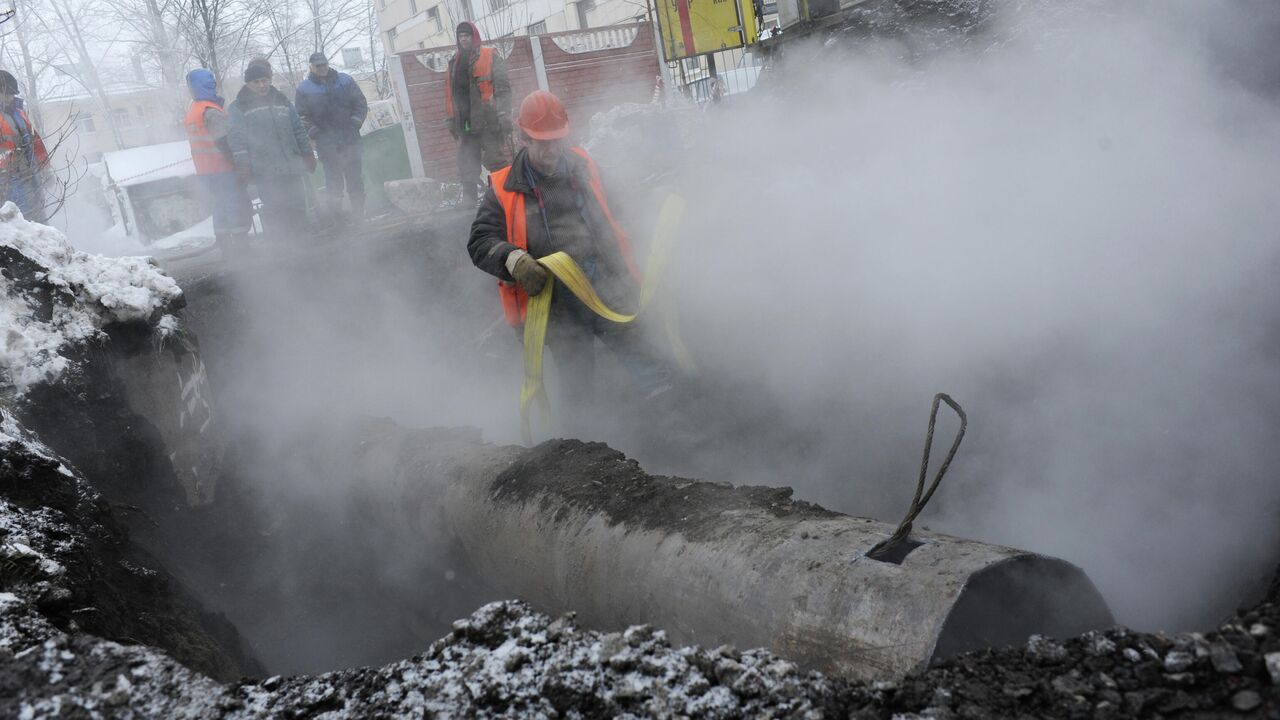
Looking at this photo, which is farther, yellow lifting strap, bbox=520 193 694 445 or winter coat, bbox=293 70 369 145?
winter coat, bbox=293 70 369 145

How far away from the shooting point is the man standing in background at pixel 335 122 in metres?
8.93

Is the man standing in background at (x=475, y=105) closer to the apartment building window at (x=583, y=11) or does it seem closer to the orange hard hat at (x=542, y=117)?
the orange hard hat at (x=542, y=117)

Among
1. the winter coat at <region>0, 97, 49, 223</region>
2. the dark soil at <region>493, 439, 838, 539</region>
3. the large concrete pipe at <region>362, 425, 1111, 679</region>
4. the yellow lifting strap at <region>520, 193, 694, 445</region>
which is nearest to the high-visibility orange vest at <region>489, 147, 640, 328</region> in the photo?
the yellow lifting strap at <region>520, 193, 694, 445</region>

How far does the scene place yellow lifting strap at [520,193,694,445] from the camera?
447cm

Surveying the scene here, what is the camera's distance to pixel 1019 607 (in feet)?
7.02

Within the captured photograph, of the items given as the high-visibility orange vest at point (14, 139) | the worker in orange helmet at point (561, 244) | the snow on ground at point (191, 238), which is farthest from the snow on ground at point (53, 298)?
the snow on ground at point (191, 238)

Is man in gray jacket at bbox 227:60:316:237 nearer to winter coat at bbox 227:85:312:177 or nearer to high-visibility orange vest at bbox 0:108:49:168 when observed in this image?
winter coat at bbox 227:85:312:177

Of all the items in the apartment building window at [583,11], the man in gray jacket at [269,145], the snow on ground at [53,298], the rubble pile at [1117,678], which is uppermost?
the apartment building window at [583,11]

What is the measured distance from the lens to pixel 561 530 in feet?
10.4

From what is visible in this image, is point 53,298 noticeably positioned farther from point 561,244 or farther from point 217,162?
point 217,162

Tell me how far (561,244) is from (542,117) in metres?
0.68

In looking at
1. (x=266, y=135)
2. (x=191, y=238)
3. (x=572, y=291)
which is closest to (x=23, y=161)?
(x=266, y=135)

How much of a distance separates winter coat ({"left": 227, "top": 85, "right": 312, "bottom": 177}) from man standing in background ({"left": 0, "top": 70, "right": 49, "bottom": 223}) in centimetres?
164

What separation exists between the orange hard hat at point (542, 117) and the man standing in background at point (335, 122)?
491cm
